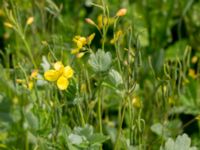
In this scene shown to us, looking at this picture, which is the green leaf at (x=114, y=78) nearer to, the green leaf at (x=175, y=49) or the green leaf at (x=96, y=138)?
the green leaf at (x=96, y=138)

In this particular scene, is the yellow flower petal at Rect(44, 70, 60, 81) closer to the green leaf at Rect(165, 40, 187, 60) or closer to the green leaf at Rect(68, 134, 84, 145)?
the green leaf at Rect(68, 134, 84, 145)

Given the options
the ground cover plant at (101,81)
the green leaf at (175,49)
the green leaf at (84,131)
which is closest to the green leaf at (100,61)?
the ground cover plant at (101,81)

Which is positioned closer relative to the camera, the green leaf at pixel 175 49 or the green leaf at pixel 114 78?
the green leaf at pixel 114 78

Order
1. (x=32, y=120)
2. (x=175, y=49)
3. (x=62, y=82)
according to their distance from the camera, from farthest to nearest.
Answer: (x=175, y=49) → (x=32, y=120) → (x=62, y=82)

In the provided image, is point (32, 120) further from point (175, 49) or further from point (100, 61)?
point (175, 49)

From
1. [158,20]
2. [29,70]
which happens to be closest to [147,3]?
[158,20]

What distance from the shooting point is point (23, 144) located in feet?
4.68

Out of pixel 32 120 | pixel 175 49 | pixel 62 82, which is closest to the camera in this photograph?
pixel 62 82

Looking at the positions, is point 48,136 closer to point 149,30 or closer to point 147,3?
point 149,30

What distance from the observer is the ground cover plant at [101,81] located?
108 cm

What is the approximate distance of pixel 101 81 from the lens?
110 cm

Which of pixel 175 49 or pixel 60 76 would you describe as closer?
pixel 60 76

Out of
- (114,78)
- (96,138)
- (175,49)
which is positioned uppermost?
(114,78)

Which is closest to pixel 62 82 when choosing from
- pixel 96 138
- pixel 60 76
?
pixel 60 76
